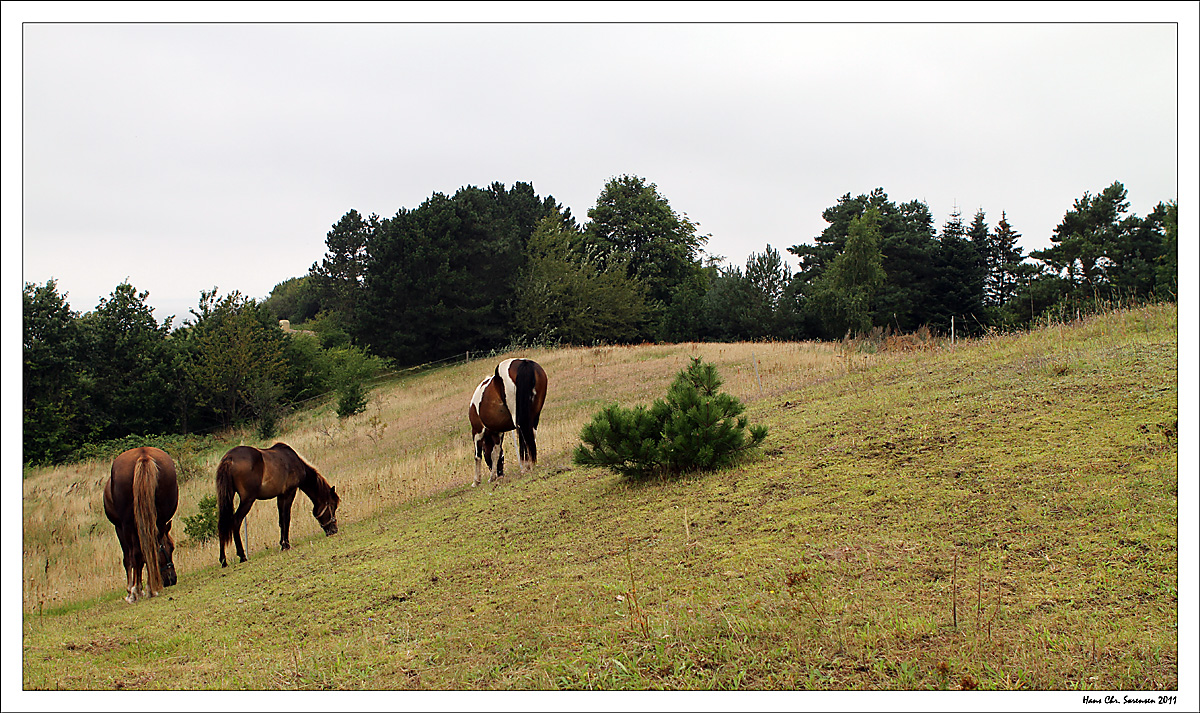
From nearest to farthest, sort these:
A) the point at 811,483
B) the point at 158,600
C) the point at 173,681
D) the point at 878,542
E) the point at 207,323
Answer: the point at 173,681, the point at 878,542, the point at 811,483, the point at 158,600, the point at 207,323

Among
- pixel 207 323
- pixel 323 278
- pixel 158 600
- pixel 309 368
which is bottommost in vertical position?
pixel 158 600

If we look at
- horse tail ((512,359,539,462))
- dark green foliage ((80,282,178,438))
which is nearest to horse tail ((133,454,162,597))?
horse tail ((512,359,539,462))

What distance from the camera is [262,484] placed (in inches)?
377

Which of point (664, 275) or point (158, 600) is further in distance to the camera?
point (664, 275)

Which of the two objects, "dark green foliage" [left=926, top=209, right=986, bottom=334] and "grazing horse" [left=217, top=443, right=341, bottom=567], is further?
"dark green foliage" [left=926, top=209, right=986, bottom=334]

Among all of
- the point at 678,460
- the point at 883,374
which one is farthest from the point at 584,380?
the point at 678,460

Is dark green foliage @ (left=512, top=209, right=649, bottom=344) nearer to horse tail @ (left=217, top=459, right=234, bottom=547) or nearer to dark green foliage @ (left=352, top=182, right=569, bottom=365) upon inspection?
dark green foliage @ (left=352, top=182, right=569, bottom=365)

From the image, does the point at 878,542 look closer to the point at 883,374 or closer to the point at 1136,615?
the point at 1136,615

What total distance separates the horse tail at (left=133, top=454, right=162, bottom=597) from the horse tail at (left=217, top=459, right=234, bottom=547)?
0.97 metres

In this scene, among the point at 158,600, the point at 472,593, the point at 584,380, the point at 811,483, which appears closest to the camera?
the point at 472,593

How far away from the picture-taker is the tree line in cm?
3422

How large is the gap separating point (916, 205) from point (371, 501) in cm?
5503

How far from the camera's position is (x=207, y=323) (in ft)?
122

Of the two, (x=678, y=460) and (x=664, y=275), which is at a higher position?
(x=664, y=275)
